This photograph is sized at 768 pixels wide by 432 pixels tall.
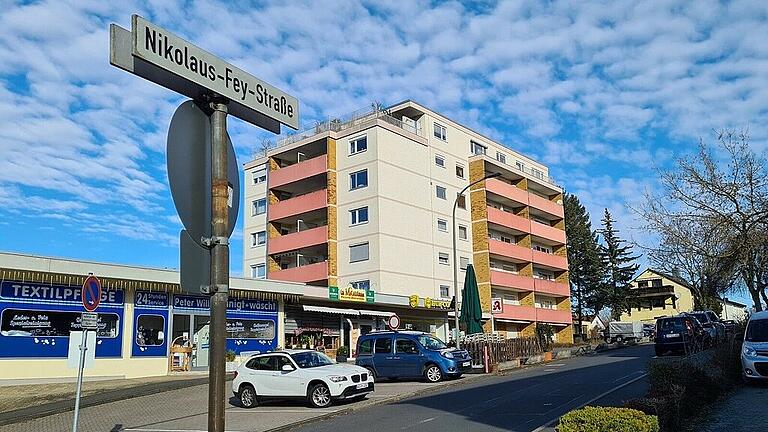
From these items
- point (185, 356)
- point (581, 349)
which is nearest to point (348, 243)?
point (581, 349)

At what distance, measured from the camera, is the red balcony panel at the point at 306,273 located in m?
47.4

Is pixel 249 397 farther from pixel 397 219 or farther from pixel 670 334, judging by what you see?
pixel 397 219

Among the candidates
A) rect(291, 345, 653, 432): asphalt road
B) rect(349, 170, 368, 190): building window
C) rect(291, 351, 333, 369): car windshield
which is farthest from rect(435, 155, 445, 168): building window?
rect(291, 351, 333, 369): car windshield

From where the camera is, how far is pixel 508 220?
5822 centimetres

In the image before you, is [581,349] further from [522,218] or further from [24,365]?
[24,365]

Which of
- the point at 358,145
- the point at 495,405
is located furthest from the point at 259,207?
the point at 495,405

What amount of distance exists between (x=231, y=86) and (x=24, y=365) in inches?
878

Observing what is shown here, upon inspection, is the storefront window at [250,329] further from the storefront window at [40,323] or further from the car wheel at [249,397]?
the car wheel at [249,397]

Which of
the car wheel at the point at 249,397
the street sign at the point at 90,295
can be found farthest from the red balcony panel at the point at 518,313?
the street sign at the point at 90,295

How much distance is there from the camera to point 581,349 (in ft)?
141

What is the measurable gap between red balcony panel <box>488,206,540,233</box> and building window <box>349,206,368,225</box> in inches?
511

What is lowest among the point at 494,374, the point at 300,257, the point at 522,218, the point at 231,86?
the point at 494,374

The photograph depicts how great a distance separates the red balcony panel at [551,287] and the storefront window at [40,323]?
41173 millimetres

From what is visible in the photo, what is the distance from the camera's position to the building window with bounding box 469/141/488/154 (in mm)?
58781
